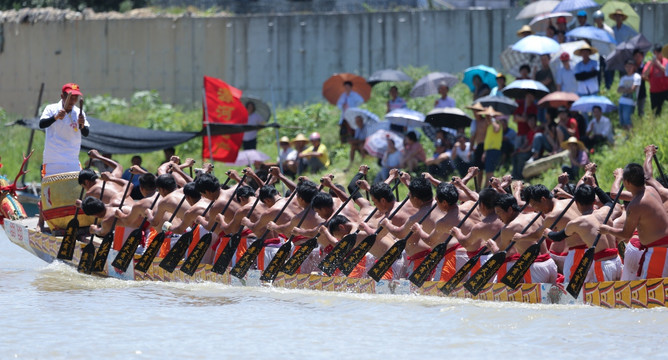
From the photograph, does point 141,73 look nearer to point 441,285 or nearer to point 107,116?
point 107,116

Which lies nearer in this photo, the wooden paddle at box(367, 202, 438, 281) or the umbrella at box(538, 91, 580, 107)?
the wooden paddle at box(367, 202, 438, 281)

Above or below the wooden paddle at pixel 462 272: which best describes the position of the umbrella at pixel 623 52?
above

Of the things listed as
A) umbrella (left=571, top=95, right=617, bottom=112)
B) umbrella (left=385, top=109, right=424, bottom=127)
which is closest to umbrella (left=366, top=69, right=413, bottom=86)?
umbrella (left=385, top=109, right=424, bottom=127)

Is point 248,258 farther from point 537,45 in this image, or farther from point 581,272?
point 537,45

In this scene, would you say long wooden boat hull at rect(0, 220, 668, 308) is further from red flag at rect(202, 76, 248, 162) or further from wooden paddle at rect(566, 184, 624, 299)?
red flag at rect(202, 76, 248, 162)

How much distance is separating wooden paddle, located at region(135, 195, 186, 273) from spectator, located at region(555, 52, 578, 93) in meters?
6.16

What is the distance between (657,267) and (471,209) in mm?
1793

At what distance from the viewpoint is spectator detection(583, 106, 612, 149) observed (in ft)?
46.6

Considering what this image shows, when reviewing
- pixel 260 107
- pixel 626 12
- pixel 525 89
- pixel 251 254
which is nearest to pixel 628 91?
pixel 525 89

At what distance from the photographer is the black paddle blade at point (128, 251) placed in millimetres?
11086

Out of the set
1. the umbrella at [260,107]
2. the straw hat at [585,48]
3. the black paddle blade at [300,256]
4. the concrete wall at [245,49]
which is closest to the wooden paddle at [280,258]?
the black paddle blade at [300,256]

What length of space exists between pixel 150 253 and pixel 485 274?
3.74 meters

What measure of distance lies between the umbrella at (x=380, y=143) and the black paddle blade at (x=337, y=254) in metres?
5.66

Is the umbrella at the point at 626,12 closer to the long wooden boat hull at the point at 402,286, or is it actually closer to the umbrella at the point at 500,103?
the umbrella at the point at 500,103
